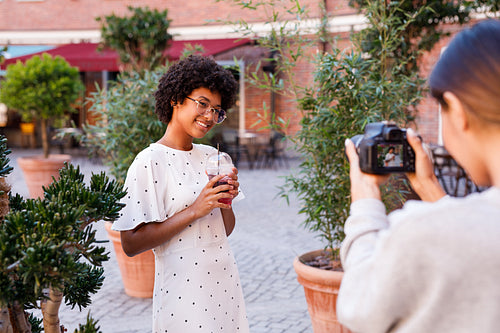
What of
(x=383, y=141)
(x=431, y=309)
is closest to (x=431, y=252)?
(x=431, y=309)

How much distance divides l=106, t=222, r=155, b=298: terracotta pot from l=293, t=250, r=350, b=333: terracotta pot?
5.95 ft

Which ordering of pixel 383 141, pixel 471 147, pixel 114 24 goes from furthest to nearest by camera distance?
1. pixel 114 24
2. pixel 383 141
3. pixel 471 147

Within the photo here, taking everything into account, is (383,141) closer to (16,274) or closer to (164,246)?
(16,274)

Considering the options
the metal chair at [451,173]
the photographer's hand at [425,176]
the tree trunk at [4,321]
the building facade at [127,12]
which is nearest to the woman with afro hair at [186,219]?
the tree trunk at [4,321]

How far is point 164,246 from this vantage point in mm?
2490

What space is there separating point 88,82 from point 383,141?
21.4 m

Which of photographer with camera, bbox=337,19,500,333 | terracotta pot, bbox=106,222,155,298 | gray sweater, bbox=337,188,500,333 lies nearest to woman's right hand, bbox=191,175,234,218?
photographer with camera, bbox=337,19,500,333

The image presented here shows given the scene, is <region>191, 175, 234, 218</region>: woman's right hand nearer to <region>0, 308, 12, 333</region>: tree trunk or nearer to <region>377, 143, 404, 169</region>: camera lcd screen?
<region>0, 308, 12, 333</region>: tree trunk

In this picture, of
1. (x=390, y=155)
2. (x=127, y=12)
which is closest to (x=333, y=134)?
(x=390, y=155)

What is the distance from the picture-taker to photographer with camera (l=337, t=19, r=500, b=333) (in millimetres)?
951

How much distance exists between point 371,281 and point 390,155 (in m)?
0.45

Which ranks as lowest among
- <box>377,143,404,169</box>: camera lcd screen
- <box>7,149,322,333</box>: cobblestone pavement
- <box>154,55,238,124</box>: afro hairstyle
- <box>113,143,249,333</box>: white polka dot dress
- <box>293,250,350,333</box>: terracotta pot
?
<box>7,149,322,333</box>: cobblestone pavement

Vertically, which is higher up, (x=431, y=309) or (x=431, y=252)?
(x=431, y=252)

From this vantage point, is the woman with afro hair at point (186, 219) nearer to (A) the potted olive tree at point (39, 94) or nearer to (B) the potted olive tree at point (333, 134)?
(B) the potted olive tree at point (333, 134)
